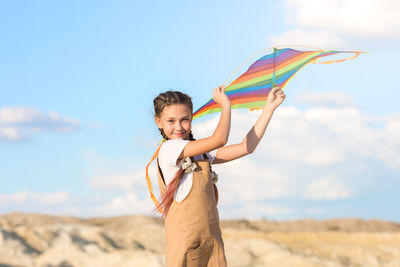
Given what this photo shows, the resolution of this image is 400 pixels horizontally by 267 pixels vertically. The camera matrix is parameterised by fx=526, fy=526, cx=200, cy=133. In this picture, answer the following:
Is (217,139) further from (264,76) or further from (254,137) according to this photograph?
(264,76)

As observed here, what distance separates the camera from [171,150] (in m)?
3.31

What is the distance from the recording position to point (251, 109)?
12.8ft

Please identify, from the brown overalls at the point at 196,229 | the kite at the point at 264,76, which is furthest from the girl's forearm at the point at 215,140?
the kite at the point at 264,76

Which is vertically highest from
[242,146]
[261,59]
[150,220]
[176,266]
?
[261,59]

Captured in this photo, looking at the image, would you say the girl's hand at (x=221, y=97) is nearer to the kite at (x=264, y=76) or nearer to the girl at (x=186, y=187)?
the girl at (x=186, y=187)

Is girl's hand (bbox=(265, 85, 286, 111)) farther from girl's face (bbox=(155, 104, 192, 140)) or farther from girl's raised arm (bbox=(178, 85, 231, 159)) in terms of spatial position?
girl's face (bbox=(155, 104, 192, 140))

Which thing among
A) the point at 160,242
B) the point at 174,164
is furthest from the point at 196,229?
the point at 160,242

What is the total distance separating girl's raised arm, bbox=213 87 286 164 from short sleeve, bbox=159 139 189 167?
361 mm

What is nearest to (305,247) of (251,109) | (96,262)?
(96,262)

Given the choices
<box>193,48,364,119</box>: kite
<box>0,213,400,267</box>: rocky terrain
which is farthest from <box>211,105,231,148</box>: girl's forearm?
<box>0,213,400,267</box>: rocky terrain

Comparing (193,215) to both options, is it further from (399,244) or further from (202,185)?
(399,244)

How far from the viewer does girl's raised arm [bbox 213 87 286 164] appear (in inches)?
136

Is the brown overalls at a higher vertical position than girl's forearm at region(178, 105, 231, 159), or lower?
lower

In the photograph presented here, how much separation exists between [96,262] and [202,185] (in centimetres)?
955
